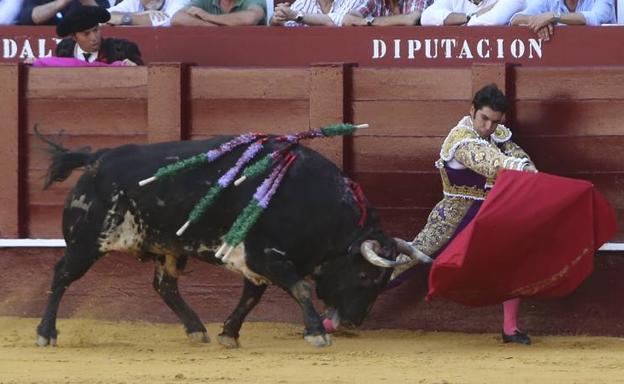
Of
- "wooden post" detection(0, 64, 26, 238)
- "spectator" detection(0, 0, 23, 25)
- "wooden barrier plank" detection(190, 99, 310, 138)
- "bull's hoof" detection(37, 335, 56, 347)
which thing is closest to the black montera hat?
"wooden post" detection(0, 64, 26, 238)

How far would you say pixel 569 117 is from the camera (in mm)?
8883

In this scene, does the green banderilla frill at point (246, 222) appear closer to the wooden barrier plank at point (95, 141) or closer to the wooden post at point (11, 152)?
the wooden barrier plank at point (95, 141)

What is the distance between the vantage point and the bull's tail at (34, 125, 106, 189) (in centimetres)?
863

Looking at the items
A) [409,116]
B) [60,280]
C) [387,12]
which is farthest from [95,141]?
[387,12]

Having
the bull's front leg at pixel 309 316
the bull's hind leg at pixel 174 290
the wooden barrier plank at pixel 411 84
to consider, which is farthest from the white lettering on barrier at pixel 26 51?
the bull's front leg at pixel 309 316

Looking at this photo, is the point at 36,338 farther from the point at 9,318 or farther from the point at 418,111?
the point at 418,111

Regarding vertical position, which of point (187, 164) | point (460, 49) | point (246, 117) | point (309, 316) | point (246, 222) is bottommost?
point (309, 316)

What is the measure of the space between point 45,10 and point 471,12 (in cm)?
246

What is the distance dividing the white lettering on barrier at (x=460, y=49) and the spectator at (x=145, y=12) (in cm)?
137

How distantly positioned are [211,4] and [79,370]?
3.34 metres

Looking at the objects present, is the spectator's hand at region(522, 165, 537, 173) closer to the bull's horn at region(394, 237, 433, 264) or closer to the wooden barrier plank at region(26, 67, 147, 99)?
the bull's horn at region(394, 237, 433, 264)

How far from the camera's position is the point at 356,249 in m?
8.37

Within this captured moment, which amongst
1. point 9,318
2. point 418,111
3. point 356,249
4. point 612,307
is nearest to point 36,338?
point 9,318

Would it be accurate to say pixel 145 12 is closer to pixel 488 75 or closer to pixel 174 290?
pixel 174 290
